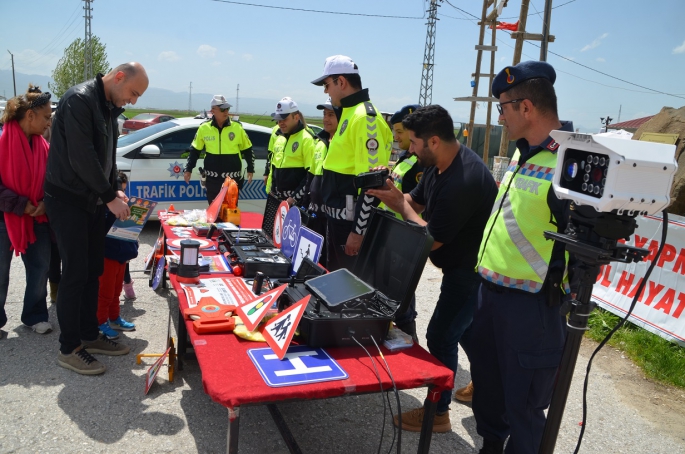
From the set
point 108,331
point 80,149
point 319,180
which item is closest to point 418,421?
point 319,180

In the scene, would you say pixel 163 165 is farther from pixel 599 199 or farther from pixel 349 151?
pixel 599 199

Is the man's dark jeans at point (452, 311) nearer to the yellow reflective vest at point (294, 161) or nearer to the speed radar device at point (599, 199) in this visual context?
the speed radar device at point (599, 199)

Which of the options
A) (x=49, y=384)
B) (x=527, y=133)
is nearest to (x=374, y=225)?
(x=527, y=133)

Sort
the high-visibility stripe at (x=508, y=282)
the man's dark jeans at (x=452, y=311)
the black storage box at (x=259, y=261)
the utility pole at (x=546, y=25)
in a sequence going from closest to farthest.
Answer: the high-visibility stripe at (x=508, y=282) < the man's dark jeans at (x=452, y=311) < the black storage box at (x=259, y=261) < the utility pole at (x=546, y=25)

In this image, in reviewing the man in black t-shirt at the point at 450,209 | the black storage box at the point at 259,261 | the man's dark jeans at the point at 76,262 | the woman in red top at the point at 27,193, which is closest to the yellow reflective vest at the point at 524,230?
the man in black t-shirt at the point at 450,209

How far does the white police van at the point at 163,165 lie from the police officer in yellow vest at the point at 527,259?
6047mm

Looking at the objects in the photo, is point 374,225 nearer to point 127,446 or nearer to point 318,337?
point 318,337

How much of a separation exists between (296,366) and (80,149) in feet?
6.75

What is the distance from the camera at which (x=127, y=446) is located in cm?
270

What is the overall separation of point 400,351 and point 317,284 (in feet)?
1.64

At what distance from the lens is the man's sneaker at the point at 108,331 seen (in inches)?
156

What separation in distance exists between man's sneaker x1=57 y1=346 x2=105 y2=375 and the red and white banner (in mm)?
4329

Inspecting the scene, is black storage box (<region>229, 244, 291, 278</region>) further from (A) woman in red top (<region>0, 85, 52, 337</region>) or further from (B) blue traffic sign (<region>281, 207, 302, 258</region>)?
(A) woman in red top (<region>0, 85, 52, 337</region>)

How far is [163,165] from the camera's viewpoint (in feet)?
24.3
